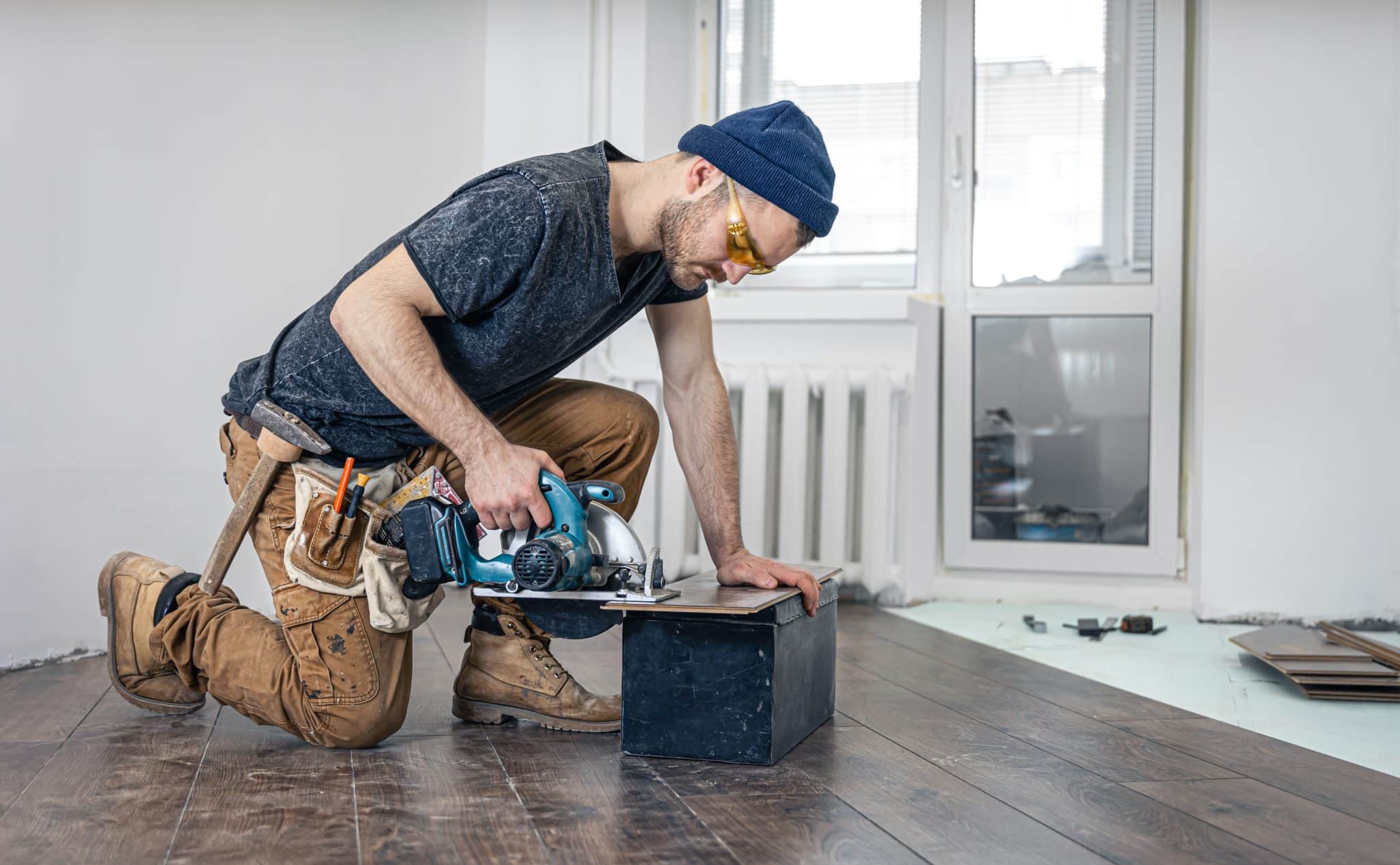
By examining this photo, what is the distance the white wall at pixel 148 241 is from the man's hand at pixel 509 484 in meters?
1.18

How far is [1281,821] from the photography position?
1288 mm

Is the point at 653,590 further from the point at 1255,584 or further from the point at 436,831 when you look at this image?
the point at 1255,584

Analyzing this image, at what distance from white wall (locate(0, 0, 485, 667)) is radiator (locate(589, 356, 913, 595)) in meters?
1.03

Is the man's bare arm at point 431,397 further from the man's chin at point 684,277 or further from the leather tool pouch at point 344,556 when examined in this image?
the man's chin at point 684,277

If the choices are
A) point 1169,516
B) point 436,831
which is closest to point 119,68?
point 436,831

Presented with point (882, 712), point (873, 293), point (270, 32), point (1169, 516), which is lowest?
point (882, 712)

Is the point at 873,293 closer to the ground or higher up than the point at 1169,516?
higher up

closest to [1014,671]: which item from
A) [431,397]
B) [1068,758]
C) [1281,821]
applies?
[1068,758]

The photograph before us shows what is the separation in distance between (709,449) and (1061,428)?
1.78 m

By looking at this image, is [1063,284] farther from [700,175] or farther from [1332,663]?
[700,175]

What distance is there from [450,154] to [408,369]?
1854mm

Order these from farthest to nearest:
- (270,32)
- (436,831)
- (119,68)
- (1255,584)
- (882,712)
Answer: (1255,584) < (270,32) < (119,68) < (882,712) < (436,831)

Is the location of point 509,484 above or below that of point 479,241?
below

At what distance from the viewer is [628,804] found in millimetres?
1327
